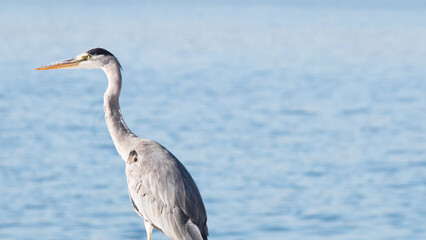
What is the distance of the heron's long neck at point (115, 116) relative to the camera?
725 centimetres

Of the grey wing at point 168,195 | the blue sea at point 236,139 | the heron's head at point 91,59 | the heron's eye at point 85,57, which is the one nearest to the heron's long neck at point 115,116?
the heron's head at point 91,59

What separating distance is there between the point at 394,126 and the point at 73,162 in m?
8.81

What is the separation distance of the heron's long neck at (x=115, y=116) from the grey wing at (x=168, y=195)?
34 centimetres

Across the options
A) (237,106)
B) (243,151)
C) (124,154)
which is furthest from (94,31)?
(124,154)

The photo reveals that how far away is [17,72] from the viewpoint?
1300 inches

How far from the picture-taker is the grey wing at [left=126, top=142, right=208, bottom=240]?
266 inches

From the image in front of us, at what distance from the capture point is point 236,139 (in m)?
19.9

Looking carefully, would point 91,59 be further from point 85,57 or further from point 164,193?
point 164,193

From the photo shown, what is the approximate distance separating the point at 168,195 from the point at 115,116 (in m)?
0.93

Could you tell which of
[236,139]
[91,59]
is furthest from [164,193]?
[236,139]

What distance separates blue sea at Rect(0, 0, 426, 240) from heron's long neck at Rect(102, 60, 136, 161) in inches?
228

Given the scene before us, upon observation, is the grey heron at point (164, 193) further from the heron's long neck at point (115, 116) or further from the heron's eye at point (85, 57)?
the heron's eye at point (85, 57)

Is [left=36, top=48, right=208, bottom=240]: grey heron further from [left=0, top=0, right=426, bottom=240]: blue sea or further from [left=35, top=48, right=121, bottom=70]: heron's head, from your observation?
[left=0, top=0, right=426, bottom=240]: blue sea

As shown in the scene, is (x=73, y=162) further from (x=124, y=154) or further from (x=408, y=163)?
(x=124, y=154)
